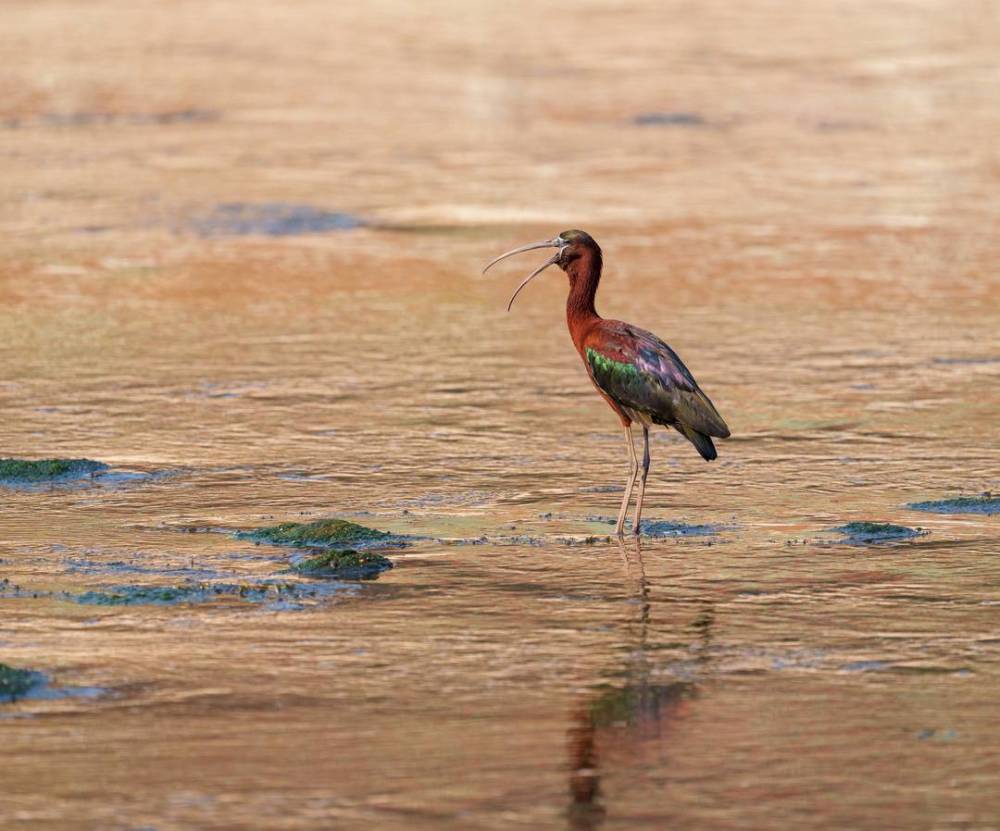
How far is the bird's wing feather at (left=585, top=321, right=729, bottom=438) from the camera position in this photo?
1018 cm

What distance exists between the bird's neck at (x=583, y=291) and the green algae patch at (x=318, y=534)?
1.70m

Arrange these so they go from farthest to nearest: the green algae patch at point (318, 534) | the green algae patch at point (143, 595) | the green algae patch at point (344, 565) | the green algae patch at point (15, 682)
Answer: the green algae patch at point (318, 534) → the green algae patch at point (344, 565) → the green algae patch at point (143, 595) → the green algae patch at point (15, 682)

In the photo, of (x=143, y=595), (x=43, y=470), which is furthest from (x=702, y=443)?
(x=43, y=470)

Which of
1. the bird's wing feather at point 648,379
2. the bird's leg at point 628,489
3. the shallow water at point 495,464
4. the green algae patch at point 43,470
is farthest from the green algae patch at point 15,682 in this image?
the bird's wing feather at point 648,379

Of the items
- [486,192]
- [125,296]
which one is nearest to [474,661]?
[125,296]

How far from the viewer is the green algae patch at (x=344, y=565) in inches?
354

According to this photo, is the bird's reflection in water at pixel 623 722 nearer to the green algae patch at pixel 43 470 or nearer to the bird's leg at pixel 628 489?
the bird's leg at pixel 628 489

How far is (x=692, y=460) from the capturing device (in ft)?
38.1

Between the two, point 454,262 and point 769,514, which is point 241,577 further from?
point 454,262

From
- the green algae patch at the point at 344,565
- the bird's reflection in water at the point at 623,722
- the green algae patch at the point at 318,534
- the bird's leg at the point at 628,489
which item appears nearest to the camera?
the bird's reflection in water at the point at 623,722

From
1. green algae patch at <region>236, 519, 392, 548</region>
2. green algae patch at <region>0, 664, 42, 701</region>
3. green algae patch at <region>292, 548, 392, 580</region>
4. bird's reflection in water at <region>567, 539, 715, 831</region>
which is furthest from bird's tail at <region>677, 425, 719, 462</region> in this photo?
green algae patch at <region>0, 664, 42, 701</region>

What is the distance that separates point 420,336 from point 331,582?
6.09 m

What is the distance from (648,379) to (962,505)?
156 centimetres

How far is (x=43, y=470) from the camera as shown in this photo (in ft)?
35.4
